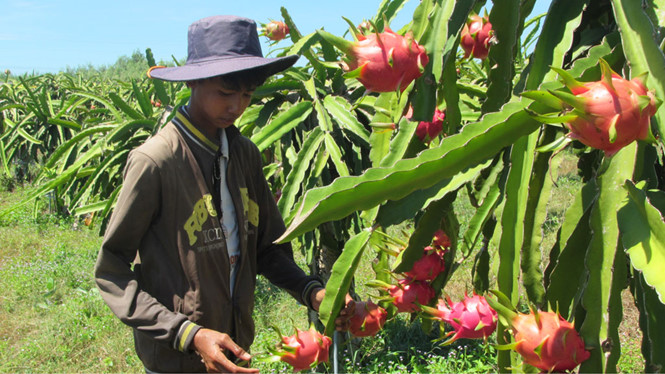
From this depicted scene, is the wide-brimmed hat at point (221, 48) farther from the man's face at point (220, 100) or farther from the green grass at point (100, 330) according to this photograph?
the green grass at point (100, 330)

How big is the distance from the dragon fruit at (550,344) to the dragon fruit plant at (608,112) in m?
0.22

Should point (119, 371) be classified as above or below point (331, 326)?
below

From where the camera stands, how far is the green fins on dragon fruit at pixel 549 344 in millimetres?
656

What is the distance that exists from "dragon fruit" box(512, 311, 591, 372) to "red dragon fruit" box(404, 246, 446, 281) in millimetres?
346

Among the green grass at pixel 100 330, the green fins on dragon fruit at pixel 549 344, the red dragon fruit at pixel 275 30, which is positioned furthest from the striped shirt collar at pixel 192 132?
the red dragon fruit at pixel 275 30

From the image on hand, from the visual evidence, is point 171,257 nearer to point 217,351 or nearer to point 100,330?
point 217,351

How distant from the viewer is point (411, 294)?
1.05 m

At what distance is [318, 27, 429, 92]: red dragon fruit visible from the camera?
2.58 ft

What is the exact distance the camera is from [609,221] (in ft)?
2.29

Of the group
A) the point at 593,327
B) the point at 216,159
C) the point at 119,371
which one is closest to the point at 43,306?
the point at 119,371

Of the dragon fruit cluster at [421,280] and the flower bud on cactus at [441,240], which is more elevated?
the flower bud on cactus at [441,240]

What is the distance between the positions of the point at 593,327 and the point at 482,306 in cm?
31

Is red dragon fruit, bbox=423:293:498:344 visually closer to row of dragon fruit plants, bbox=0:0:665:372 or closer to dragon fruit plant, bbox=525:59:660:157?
row of dragon fruit plants, bbox=0:0:665:372

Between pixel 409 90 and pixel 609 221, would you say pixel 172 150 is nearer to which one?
pixel 409 90
